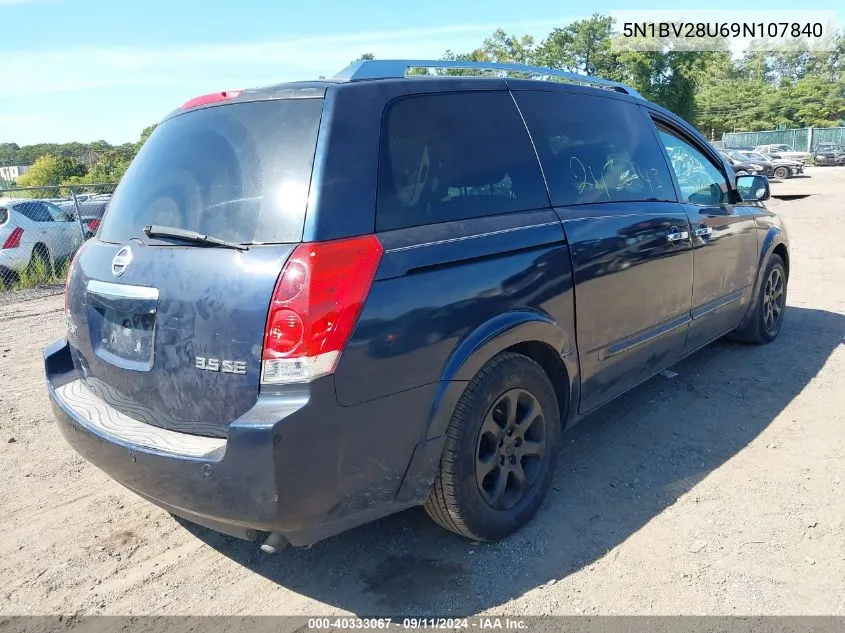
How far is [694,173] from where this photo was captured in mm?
4480

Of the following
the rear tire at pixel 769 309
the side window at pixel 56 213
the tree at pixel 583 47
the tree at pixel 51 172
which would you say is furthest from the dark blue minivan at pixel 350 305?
the tree at pixel 51 172

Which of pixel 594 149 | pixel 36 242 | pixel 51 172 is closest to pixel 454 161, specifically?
pixel 594 149

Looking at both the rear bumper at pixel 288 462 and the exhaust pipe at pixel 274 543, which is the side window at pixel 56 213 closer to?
the rear bumper at pixel 288 462

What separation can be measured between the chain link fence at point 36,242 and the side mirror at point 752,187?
351 inches

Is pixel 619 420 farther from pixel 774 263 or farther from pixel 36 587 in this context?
pixel 36 587

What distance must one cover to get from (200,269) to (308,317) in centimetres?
49

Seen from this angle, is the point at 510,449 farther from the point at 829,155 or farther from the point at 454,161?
the point at 829,155

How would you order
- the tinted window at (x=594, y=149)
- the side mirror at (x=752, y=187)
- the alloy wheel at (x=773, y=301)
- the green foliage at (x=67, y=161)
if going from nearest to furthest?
the tinted window at (x=594, y=149) < the side mirror at (x=752, y=187) < the alloy wheel at (x=773, y=301) < the green foliage at (x=67, y=161)

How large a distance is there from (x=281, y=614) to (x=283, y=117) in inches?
74.3

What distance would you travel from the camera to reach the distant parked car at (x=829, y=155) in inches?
Result: 1548

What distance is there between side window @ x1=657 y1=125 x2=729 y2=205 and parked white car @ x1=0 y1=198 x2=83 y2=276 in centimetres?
1021

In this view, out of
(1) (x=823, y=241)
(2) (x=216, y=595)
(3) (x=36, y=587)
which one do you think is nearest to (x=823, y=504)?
(2) (x=216, y=595)

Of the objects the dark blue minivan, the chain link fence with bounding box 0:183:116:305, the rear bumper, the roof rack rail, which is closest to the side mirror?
the dark blue minivan

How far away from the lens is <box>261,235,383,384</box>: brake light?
213cm
